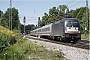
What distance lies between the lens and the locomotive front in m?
23.7

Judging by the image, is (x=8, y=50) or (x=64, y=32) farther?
(x=64, y=32)

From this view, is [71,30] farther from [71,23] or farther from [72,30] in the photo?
[71,23]

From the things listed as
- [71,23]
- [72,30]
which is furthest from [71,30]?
[71,23]

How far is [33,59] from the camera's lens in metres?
9.76

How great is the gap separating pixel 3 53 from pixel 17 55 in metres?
0.56

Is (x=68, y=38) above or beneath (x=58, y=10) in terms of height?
beneath

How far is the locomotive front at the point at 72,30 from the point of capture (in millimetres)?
23708

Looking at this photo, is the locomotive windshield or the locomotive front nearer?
the locomotive front

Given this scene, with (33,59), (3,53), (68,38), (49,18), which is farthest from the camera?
(49,18)

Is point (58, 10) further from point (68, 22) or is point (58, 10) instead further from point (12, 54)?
point (12, 54)

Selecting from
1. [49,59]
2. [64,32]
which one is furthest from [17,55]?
[64,32]

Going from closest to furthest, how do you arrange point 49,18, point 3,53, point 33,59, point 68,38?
point 3,53
point 33,59
point 68,38
point 49,18

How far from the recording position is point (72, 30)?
2417 cm

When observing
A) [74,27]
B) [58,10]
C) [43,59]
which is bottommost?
[43,59]
